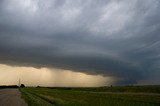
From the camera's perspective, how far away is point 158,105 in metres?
39.7

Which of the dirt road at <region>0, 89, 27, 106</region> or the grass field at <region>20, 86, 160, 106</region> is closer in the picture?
the dirt road at <region>0, 89, 27, 106</region>

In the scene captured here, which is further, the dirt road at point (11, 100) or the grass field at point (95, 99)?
the grass field at point (95, 99)

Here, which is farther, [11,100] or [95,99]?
[95,99]

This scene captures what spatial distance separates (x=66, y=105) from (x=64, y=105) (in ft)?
0.96

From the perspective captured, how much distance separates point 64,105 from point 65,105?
21cm

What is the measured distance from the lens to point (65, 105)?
125ft

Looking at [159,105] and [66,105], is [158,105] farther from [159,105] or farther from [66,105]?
[66,105]

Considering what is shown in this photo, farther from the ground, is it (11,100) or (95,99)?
(11,100)

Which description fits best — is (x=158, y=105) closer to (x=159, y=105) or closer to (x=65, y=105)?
(x=159, y=105)

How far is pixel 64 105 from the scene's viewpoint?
38375 mm

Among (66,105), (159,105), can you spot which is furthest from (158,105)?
(66,105)

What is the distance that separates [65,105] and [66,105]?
15 centimetres

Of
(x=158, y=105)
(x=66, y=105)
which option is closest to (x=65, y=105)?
(x=66, y=105)

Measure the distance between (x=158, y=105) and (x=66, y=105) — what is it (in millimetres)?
12961
